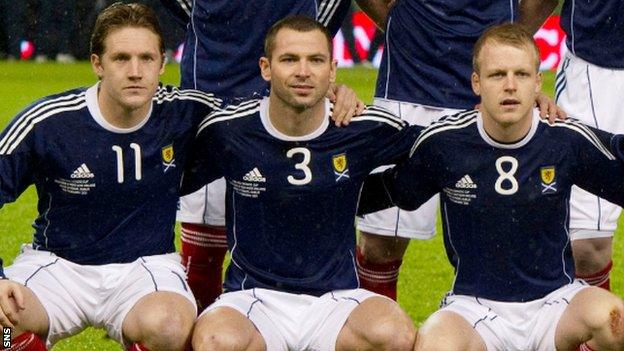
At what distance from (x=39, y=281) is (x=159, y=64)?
0.90 meters

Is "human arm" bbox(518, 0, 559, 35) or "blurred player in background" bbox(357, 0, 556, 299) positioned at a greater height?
"human arm" bbox(518, 0, 559, 35)

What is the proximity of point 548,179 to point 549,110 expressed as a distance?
0.86 feet

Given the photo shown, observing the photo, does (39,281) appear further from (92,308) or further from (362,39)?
(362,39)

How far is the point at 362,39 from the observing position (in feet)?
63.7

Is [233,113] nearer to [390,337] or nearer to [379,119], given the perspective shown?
[379,119]

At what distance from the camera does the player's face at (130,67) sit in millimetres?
5254

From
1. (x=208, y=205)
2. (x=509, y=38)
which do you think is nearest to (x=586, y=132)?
(x=509, y=38)

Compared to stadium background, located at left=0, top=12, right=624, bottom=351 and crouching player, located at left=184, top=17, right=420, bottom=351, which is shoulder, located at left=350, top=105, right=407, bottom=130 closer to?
crouching player, located at left=184, top=17, right=420, bottom=351

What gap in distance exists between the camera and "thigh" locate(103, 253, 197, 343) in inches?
203

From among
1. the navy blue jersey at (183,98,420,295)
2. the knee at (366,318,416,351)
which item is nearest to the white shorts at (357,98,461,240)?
the navy blue jersey at (183,98,420,295)

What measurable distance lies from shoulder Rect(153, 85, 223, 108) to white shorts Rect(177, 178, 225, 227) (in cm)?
53

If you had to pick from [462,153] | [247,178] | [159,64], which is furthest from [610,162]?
[159,64]

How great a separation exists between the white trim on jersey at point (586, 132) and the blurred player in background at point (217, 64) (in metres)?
1.24

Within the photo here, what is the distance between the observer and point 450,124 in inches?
209
